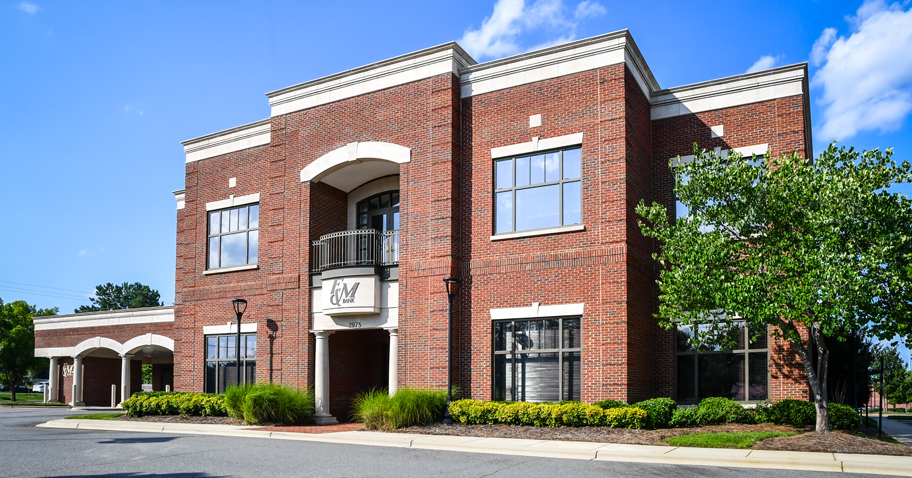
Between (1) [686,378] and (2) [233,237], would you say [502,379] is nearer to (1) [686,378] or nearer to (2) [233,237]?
(1) [686,378]

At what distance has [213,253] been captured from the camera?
Answer: 2628cm

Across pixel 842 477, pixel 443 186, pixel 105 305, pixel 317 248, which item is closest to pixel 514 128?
pixel 443 186

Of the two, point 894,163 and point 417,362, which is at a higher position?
point 894,163

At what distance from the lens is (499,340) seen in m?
19.9

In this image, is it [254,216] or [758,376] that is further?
[254,216]

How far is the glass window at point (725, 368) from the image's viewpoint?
19.2 m

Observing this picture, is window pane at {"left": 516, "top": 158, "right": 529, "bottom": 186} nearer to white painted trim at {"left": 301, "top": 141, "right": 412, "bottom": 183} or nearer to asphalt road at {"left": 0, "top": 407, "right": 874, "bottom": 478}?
white painted trim at {"left": 301, "top": 141, "right": 412, "bottom": 183}

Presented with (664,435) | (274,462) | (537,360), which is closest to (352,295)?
(537,360)

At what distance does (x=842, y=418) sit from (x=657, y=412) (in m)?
3.90

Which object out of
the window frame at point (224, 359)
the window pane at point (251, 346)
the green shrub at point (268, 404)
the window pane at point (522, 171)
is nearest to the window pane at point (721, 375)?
the window pane at point (522, 171)

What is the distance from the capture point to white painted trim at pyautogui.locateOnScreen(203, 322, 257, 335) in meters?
24.2

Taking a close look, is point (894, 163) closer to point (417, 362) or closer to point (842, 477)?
point (842, 477)

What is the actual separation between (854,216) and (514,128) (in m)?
8.68

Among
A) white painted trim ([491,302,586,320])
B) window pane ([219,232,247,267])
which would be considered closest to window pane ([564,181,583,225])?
white painted trim ([491,302,586,320])
